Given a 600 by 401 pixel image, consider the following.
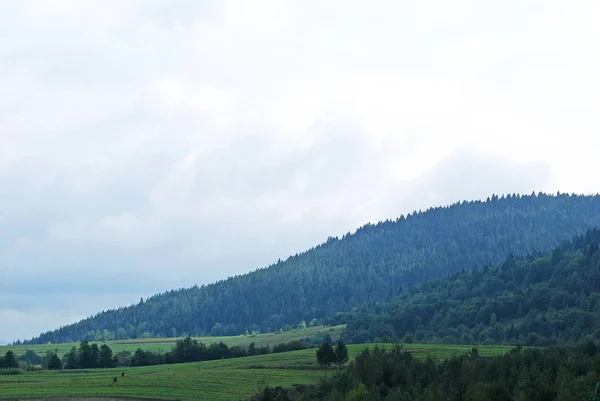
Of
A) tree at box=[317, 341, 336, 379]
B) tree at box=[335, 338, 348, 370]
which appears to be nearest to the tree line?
tree at box=[335, 338, 348, 370]

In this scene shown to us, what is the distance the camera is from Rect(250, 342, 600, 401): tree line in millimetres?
126938

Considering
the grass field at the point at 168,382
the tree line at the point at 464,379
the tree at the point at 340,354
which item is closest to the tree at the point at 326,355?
the tree at the point at 340,354

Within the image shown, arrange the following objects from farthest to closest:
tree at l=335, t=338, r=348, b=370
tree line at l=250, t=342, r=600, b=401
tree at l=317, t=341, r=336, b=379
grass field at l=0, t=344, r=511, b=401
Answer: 1. tree at l=335, t=338, r=348, b=370
2. tree at l=317, t=341, r=336, b=379
3. grass field at l=0, t=344, r=511, b=401
4. tree line at l=250, t=342, r=600, b=401

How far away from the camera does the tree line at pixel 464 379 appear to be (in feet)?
416

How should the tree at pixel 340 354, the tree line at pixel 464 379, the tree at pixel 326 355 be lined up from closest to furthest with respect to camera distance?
1. the tree line at pixel 464 379
2. the tree at pixel 326 355
3. the tree at pixel 340 354

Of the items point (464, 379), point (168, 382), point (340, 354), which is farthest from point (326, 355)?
point (464, 379)

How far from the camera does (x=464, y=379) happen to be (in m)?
151

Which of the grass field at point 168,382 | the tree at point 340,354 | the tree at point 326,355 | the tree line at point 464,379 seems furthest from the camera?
the tree at point 340,354

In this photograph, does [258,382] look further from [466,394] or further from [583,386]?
[583,386]

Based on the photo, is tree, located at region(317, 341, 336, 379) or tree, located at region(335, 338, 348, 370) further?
tree, located at region(335, 338, 348, 370)

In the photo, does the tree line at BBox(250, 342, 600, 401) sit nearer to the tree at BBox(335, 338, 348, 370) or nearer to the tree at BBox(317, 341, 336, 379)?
the tree at BBox(335, 338, 348, 370)

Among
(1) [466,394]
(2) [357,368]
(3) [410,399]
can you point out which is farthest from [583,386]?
(2) [357,368]

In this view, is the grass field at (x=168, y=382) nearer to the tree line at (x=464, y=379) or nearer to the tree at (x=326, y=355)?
the tree at (x=326, y=355)

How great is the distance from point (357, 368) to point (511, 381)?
110 ft
